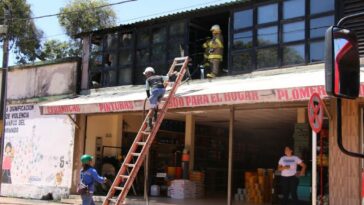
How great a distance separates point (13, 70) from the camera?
65.8 ft

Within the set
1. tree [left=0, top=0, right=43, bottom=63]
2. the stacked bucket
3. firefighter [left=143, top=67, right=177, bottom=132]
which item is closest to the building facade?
firefighter [left=143, top=67, right=177, bottom=132]

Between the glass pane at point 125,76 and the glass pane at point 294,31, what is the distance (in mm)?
5576

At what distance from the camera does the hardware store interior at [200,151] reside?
15398 mm

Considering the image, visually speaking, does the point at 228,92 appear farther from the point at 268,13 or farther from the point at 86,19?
the point at 86,19

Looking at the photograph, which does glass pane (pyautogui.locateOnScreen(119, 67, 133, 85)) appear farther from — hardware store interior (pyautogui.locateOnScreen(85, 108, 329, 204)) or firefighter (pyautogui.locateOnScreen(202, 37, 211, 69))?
firefighter (pyautogui.locateOnScreen(202, 37, 211, 69))

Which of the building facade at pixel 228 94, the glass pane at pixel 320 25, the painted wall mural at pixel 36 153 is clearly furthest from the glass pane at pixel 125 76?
the glass pane at pixel 320 25

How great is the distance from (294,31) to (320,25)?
738mm

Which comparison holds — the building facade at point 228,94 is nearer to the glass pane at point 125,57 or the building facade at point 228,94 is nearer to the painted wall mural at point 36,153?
the glass pane at point 125,57

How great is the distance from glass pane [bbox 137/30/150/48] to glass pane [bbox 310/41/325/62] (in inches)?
228

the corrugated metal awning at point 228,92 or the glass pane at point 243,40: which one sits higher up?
the glass pane at point 243,40

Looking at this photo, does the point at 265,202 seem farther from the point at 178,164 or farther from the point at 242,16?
the point at 242,16

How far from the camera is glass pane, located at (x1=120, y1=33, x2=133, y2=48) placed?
1725cm

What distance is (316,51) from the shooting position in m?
12.9

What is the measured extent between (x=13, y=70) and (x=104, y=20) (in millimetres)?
13151
